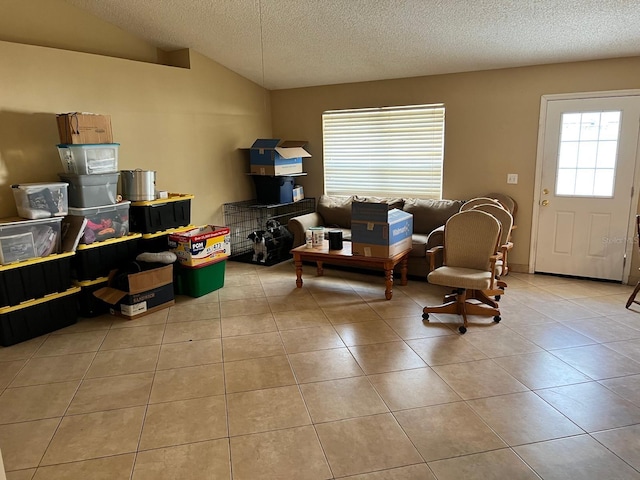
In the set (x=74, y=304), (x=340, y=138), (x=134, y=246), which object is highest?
(x=340, y=138)

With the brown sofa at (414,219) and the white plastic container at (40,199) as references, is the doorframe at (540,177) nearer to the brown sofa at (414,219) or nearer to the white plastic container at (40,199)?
the brown sofa at (414,219)

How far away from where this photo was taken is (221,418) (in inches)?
99.7

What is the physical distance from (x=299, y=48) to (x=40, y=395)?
4093 millimetres

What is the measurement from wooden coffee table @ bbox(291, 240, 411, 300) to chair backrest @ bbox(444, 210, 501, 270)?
559 mm

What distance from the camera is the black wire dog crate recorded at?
19.8ft

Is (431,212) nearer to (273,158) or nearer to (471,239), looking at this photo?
(471,239)

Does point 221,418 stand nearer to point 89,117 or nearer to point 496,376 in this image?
point 496,376

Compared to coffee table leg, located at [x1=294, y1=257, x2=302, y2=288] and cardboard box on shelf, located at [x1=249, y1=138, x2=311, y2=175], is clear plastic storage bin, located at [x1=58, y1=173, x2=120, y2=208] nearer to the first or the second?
coffee table leg, located at [x1=294, y1=257, x2=302, y2=288]

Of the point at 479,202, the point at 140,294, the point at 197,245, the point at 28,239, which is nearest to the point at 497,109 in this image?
the point at 479,202

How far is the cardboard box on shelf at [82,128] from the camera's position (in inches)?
147

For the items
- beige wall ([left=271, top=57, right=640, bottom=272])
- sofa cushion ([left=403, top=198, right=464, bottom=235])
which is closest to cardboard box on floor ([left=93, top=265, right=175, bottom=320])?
sofa cushion ([left=403, top=198, right=464, bottom=235])

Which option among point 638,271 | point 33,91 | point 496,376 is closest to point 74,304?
point 33,91

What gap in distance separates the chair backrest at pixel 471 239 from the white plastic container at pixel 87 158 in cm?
311

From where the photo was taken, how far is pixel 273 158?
18.7 feet
